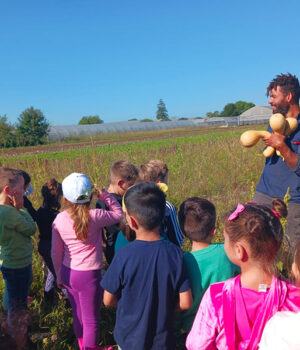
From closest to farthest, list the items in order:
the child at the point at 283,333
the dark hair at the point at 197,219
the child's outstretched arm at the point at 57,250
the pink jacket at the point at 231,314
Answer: the child at the point at 283,333, the pink jacket at the point at 231,314, the dark hair at the point at 197,219, the child's outstretched arm at the point at 57,250

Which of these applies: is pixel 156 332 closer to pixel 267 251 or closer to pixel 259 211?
pixel 267 251

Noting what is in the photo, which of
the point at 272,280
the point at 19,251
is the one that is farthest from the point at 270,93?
the point at 19,251

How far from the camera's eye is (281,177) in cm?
273

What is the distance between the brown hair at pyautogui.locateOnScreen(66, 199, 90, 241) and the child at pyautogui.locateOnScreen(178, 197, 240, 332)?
0.69 m

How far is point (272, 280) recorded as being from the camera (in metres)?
1.36

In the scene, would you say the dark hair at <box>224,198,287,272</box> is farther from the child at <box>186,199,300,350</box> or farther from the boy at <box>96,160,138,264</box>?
the boy at <box>96,160,138,264</box>

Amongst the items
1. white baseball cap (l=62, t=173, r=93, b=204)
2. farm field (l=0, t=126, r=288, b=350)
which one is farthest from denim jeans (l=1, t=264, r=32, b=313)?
white baseball cap (l=62, t=173, r=93, b=204)

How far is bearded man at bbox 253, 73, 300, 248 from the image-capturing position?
2.50m

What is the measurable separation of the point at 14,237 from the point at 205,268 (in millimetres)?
1538

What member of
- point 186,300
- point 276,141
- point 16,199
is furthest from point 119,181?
point 276,141

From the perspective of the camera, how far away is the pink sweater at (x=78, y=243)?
2.15m

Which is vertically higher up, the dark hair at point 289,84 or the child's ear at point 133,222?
the dark hair at point 289,84

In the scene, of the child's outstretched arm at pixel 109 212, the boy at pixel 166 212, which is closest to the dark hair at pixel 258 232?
the boy at pixel 166 212

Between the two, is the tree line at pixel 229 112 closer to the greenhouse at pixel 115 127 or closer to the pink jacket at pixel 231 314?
the greenhouse at pixel 115 127
